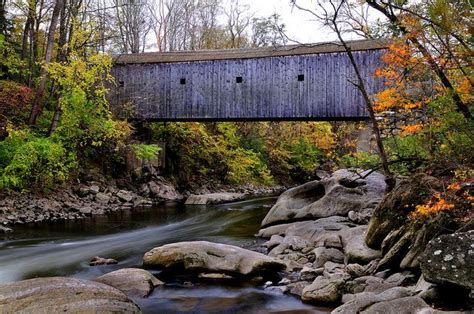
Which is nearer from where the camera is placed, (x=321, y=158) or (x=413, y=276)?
(x=413, y=276)

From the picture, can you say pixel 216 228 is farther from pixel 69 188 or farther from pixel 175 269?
pixel 69 188

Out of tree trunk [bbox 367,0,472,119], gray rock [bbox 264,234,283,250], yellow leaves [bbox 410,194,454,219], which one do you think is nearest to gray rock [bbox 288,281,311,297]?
yellow leaves [bbox 410,194,454,219]

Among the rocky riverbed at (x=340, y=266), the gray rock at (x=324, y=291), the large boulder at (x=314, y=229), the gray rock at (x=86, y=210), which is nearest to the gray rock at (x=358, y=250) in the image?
the rocky riverbed at (x=340, y=266)

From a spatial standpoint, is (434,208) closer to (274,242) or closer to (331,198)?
(274,242)

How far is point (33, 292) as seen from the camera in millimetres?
4223

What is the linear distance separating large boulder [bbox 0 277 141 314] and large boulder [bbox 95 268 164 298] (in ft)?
3.07

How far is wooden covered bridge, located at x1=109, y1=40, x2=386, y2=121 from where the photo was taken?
47.6ft

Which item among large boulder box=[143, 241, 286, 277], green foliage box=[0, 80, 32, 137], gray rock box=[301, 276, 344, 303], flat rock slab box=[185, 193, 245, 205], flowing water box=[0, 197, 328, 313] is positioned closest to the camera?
gray rock box=[301, 276, 344, 303]

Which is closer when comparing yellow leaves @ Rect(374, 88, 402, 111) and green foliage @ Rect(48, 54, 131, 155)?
yellow leaves @ Rect(374, 88, 402, 111)

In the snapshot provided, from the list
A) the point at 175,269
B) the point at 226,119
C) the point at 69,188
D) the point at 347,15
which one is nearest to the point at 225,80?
the point at 226,119

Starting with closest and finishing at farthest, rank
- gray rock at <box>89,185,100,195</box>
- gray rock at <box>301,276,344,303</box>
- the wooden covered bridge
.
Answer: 1. gray rock at <box>301,276,344,303</box>
2. gray rock at <box>89,185,100,195</box>
3. the wooden covered bridge

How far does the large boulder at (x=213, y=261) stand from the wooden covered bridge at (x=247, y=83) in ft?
29.6

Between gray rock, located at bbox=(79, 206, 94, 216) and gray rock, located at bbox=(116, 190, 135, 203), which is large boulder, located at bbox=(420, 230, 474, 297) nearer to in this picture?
gray rock, located at bbox=(79, 206, 94, 216)

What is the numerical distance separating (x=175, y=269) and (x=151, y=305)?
1278mm
